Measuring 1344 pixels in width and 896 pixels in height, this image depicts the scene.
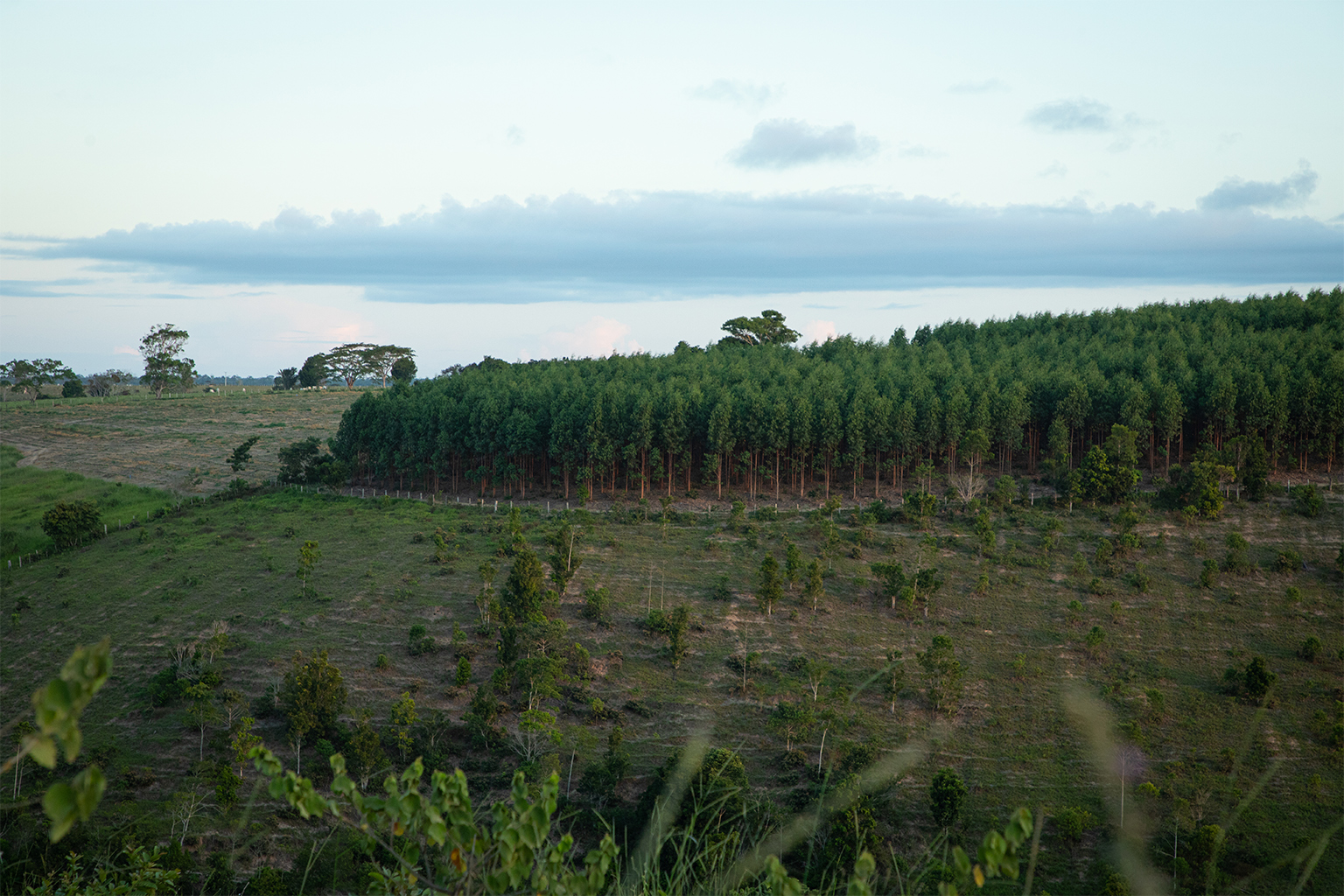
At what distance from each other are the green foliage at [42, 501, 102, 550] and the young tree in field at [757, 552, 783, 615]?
40075 millimetres

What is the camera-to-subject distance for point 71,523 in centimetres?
4900

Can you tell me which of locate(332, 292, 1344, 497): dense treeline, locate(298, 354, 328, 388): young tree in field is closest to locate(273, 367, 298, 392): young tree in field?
locate(298, 354, 328, 388): young tree in field

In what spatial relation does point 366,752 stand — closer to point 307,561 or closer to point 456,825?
point 307,561

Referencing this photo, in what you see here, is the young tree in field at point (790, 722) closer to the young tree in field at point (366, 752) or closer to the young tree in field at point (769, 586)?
the young tree in field at point (769, 586)

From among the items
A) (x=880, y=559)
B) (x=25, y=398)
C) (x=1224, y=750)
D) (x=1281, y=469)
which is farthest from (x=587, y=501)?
(x=25, y=398)

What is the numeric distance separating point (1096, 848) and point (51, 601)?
4453 centimetres

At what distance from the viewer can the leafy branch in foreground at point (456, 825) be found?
12.6 feet

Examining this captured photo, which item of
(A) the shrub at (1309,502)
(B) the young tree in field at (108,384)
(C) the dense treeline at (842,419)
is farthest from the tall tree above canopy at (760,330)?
(B) the young tree in field at (108,384)

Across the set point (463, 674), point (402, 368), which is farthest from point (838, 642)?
point (402, 368)

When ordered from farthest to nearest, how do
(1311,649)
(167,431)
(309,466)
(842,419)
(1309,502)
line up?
(167,431) < (309,466) < (842,419) < (1309,502) < (1311,649)

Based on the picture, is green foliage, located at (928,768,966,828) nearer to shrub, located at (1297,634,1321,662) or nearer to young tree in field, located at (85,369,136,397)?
shrub, located at (1297,634,1321,662)

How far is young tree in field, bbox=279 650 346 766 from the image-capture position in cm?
2586

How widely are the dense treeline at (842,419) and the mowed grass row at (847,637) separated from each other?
27.4 feet

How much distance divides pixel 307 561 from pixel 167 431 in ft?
195
